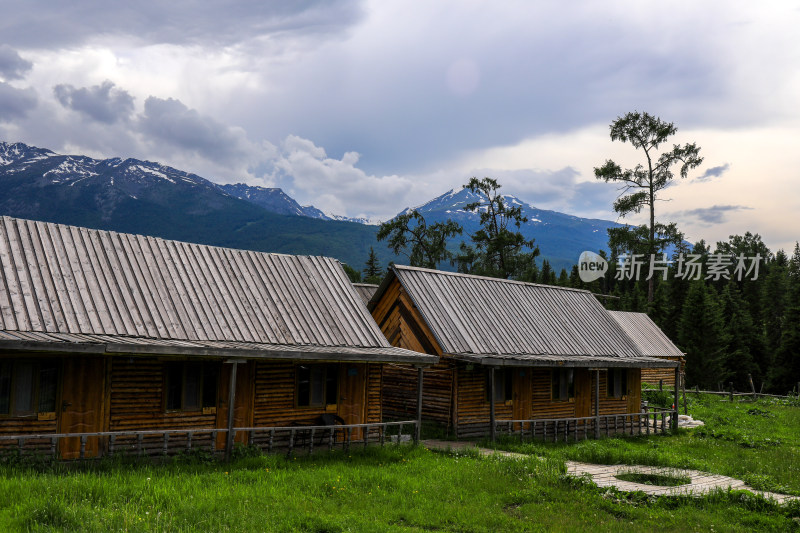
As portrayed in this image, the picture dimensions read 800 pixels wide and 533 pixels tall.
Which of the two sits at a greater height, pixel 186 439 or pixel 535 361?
pixel 535 361

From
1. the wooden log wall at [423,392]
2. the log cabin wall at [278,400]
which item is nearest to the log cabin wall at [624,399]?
the wooden log wall at [423,392]

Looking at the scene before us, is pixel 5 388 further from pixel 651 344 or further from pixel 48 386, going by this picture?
pixel 651 344

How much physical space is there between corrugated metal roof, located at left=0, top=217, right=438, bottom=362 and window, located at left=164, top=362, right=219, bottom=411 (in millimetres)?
746

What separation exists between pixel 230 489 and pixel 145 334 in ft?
19.7

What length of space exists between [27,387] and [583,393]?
821 inches

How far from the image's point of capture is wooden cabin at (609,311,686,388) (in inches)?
1945

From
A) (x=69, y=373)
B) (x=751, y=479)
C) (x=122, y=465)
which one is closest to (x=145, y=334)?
(x=69, y=373)

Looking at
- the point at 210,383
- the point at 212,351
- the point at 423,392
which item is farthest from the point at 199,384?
the point at 423,392

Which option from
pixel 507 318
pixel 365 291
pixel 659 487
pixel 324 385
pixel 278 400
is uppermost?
pixel 365 291

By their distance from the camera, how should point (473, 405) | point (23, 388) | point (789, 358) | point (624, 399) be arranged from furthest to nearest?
point (789, 358), point (624, 399), point (473, 405), point (23, 388)

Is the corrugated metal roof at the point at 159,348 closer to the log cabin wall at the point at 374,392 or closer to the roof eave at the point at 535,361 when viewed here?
the log cabin wall at the point at 374,392

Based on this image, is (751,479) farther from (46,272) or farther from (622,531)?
(46,272)

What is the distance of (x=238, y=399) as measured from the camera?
17.9 m

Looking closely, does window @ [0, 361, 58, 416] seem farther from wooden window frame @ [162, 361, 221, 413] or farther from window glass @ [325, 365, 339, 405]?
window glass @ [325, 365, 339, 405]
